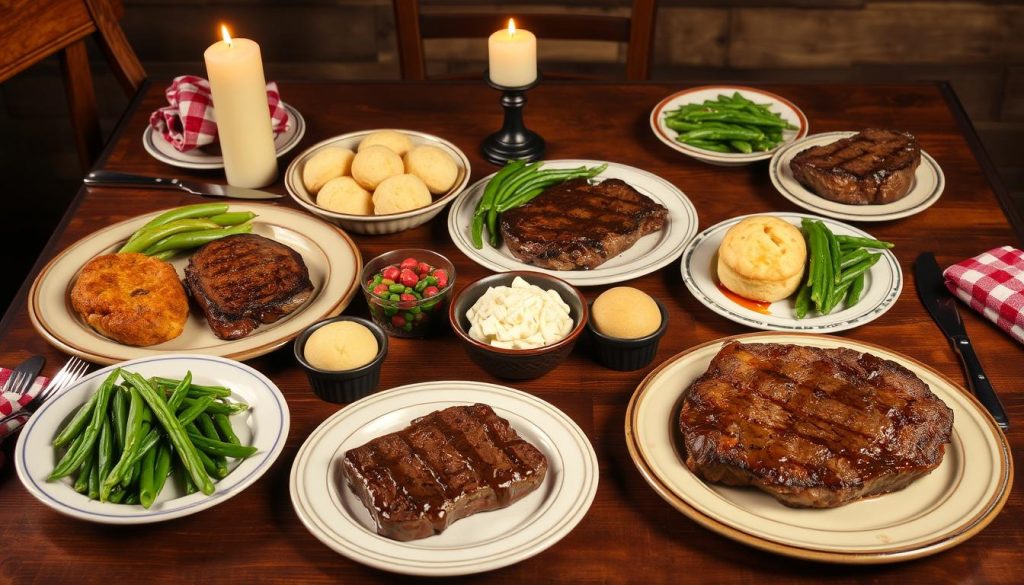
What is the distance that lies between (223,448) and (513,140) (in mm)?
1441

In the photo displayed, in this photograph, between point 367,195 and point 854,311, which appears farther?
point 367,195

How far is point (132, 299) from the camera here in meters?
2.18

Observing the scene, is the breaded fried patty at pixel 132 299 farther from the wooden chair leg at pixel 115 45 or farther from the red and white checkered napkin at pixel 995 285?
the red and white checkered napkin at pixel 995 285

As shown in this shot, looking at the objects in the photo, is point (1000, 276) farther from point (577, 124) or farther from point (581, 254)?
point (577, 124)

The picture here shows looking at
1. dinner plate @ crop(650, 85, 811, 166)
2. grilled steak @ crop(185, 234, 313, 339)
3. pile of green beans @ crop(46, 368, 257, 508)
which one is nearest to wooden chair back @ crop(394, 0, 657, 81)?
dinner plate @ crop(650, 85, 811, 166)

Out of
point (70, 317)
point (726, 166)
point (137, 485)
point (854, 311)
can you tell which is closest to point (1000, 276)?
point (854, 311)

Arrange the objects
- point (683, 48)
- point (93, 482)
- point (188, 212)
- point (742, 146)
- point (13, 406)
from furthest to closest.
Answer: point (683, 48)
point (742, 146)
point (188, 212)
point (13, 406)
point (93, 482)

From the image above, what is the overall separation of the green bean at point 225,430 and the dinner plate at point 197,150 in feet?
3.87

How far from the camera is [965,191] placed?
9.11 ft

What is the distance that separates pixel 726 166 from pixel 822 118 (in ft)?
1.53

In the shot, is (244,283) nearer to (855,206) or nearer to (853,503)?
(853,503)

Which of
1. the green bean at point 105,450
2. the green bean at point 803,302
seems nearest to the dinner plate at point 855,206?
the green bean at point 803,302

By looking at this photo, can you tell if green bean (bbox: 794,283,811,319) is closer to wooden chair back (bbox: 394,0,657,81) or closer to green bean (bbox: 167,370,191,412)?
green bean (bbox: 167,370,191,412)

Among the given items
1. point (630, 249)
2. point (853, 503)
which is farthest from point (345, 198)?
point (853, 503)
